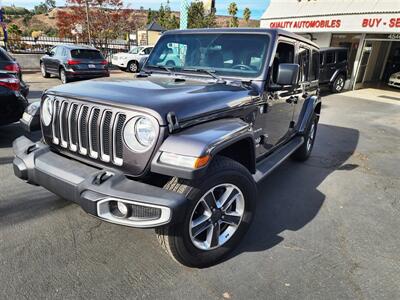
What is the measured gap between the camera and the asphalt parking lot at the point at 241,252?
2.39 metres

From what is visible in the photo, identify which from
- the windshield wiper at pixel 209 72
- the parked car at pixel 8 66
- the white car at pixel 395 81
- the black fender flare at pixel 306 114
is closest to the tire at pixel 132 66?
the parked car at pixel 8 66

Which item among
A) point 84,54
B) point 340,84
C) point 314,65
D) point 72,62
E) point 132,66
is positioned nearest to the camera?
point 314,65

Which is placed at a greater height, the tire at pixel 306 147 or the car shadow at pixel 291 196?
the tire at pixel 306 147

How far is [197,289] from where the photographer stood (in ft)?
7.84

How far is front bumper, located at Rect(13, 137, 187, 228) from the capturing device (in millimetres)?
1993

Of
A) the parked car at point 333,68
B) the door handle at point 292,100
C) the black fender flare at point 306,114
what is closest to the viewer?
the door handle at point 292,100

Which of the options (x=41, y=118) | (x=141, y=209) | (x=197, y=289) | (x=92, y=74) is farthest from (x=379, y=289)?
(x=92, y=74)

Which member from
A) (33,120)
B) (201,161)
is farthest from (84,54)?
(201,161)

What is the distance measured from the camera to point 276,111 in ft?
12.1

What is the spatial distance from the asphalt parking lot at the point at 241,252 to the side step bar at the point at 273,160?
21.0 inches

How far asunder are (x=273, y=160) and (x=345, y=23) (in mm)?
13804

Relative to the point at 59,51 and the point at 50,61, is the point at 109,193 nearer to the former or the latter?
the point at 59,51

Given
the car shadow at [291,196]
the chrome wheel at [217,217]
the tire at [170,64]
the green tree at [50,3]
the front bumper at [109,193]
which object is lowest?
the car shadow at [291,196]

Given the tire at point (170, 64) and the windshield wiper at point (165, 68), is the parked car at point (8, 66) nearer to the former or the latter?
the windshield wiper at point (165, 68)
